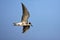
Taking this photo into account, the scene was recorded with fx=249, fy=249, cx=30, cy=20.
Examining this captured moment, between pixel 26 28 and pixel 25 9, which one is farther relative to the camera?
pixel 26 28

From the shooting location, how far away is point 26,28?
3152 cm

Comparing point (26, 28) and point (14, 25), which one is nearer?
point (14, 25)

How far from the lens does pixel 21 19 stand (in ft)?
98.6

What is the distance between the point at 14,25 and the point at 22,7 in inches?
93.2

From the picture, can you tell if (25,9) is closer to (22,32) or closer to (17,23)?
(17,23)

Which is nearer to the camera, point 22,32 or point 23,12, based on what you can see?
point 23,12

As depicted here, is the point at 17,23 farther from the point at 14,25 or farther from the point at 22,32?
the point at 22,32

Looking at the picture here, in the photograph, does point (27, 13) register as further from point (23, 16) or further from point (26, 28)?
point (26, 28)

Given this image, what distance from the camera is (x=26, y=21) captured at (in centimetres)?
3027

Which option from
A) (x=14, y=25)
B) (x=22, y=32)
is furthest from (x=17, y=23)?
(x=22, y=32)

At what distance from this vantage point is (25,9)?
2853 centimetres

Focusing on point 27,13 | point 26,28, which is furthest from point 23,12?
point 26,28

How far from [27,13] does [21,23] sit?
4.85 ft

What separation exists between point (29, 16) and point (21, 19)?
3.46 ft
